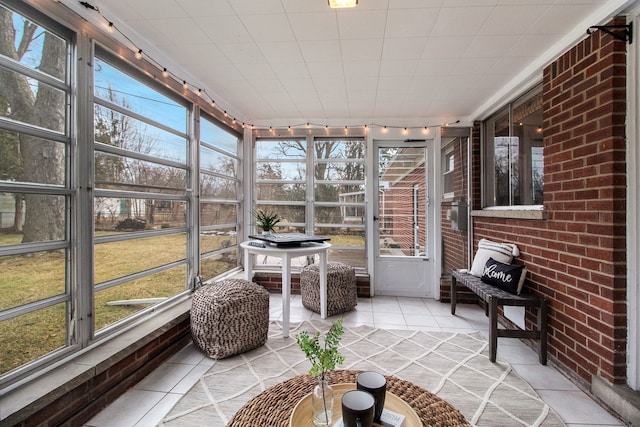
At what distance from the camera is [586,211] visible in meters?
1.97

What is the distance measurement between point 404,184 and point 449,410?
3.27m

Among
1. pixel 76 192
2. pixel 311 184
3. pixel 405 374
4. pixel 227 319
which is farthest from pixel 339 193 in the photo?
pixel 76 192

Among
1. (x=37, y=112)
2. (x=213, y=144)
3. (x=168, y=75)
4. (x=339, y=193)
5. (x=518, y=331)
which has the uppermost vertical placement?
(x=168, y=75)

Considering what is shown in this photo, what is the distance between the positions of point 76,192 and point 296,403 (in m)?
1.79

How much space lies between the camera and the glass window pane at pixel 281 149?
14.1 feet

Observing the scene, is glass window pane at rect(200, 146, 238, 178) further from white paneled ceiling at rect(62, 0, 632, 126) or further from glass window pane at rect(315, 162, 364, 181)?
glass window pane at rect(315, 162, 364, 181)

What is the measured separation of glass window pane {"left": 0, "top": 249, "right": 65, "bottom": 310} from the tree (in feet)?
0.36

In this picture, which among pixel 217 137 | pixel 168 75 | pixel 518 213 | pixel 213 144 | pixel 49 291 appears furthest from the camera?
pixel 217 137

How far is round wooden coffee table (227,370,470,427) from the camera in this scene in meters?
1.15

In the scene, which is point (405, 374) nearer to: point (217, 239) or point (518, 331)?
point (518, 331)

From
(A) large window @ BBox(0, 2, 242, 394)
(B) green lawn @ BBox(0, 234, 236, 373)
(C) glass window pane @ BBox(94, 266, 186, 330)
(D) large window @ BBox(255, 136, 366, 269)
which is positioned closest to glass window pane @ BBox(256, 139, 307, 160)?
(D) large window @ BBox(255, 136, 366, 269)

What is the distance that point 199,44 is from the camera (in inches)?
89.8

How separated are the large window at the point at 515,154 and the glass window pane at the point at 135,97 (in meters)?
3.42

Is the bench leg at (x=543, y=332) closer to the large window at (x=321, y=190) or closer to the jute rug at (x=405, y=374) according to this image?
the jute rug at (x=405, y=374)
